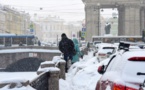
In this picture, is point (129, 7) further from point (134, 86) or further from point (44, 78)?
point (134, 86)

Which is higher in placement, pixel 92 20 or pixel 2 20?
pixel 2 20

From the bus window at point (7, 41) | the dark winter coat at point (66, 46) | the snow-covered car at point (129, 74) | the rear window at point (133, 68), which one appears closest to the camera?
the snow-covered car at point (129, 74)

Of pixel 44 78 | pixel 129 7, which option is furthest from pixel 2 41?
pixel 44 78

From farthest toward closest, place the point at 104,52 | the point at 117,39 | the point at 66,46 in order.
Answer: the point at 117,39, the point at 104,52, the point at 66,46

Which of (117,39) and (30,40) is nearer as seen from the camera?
(117,39)

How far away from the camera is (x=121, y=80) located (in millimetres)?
7402

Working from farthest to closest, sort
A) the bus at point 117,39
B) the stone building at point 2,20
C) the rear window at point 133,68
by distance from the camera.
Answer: the stone building at point 2,20 → the bus at point 117,39 → the rear window at point 133,68

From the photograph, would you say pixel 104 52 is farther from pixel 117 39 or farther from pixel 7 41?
pixel 7 41

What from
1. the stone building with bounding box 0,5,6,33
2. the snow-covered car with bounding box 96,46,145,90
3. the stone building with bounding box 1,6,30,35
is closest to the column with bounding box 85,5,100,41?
the stone building with bounding box 0,5,6,33

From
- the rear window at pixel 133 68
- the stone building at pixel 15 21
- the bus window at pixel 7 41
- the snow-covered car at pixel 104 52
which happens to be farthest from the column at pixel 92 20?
the rear window at pixel 133 68

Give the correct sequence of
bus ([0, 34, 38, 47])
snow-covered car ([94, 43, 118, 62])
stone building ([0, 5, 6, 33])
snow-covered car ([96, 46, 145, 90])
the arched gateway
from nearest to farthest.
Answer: snow-covered car ([96, 46, 145, 90]), snow-covered car ([94, 43, 118, 62]), the arched gateway, bus ([0, 34, 38, 47]), stone building ([0, 5, 6, 33])

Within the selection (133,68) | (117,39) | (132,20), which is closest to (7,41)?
(132,20)

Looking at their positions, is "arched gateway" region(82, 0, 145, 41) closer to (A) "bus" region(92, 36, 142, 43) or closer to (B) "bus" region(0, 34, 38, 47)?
(A) "bus" region(92, 36, 142, 43)

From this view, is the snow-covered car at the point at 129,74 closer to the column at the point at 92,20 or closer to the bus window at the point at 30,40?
the column at the point at 92,20
